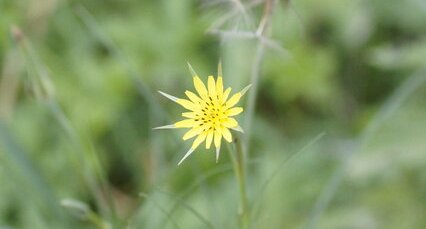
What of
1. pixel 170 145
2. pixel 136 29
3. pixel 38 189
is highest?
pixel 136 29

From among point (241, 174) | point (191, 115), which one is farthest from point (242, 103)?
point (191, 115)

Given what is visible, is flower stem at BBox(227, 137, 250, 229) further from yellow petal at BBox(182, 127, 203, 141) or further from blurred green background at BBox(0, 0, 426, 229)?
blurred green background at BBox(0, 0, 426, 229)

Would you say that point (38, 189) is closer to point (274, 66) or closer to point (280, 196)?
point (280, 196)

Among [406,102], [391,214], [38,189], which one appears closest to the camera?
[38,189]

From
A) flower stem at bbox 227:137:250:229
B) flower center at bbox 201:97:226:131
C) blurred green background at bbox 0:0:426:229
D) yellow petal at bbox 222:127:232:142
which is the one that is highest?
blurred green background at bbox 0:0:426:229

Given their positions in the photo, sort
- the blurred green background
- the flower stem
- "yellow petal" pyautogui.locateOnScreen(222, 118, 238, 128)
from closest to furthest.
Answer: "yellow petal" pyautogui.locateOnScreen(222, 118, 238, 128), the flower stem, the blurred green background

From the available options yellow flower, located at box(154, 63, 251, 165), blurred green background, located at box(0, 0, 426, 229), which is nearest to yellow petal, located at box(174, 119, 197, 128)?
yellow flower, located at box(154, 63, 251, 165)

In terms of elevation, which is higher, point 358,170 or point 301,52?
point 301,52

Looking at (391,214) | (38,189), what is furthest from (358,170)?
(38,189)
